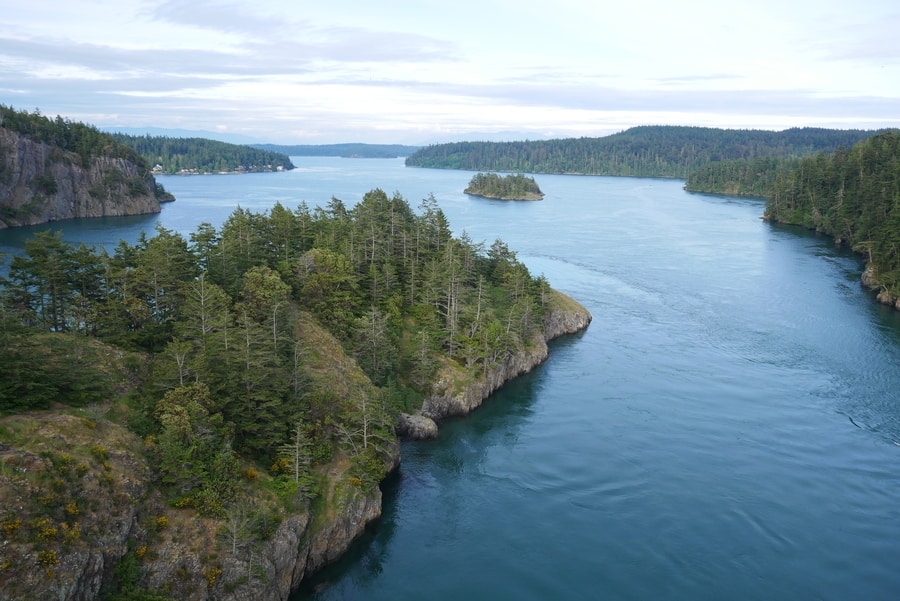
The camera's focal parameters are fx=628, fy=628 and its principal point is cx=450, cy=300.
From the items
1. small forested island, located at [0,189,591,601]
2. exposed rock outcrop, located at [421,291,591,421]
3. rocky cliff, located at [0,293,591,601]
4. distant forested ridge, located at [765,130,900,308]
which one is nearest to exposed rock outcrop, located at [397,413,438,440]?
small forested island, located at [0,189,591,601]

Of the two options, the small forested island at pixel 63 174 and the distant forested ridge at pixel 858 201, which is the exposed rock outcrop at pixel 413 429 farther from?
the small forested island at pixel 63 174

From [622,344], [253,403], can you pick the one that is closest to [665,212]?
[622,344]

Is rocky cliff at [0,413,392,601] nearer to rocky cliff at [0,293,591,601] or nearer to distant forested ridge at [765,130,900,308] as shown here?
rocky cliff at [0,293,591,601]

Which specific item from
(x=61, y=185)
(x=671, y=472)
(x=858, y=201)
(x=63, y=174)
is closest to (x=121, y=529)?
(x=671, y=472)

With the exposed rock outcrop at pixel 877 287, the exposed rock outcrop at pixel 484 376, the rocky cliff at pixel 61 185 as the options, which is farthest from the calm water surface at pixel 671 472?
the rocky cliff at pixel 61 185

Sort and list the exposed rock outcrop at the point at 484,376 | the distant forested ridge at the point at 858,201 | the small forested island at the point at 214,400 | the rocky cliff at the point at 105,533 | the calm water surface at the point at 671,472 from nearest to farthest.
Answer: the rocky cliff at the point at 105,533 → the small forested island at the point at 214,400 → the calm water surface at the point at 671,472 → the exposed rock outcrop at the point at 484,376 → the distant forested ridge at the point at 858,201

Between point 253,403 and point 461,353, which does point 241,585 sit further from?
point 461,353
